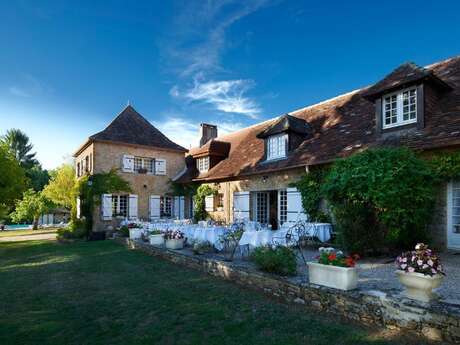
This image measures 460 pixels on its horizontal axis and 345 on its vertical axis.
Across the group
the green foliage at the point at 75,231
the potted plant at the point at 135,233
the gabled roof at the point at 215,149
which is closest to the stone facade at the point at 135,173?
the green foliage at the point at 75,231

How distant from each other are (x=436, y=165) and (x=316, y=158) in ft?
12.0

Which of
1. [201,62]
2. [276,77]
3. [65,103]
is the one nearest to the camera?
[201,62]

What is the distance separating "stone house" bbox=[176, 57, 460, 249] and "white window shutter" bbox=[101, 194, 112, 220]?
14.7 feet

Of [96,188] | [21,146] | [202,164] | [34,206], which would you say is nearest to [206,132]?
[202,164]

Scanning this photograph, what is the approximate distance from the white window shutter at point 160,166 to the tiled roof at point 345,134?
3.26 m

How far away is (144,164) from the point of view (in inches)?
738

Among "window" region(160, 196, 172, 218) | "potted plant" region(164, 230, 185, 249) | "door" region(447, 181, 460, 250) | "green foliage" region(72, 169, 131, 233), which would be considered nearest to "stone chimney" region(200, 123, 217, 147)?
"window" region(160, 196, 172, 218)

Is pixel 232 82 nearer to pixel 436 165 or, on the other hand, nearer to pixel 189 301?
pixel 436 165

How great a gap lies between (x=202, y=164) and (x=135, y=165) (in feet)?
13.5

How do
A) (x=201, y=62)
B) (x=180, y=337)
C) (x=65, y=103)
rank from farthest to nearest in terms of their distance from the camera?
(x=65, y=103)
(x=201, y=62)
(x=180, y=337)

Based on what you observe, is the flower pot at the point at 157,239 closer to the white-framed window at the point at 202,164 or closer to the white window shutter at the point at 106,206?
the white-framed window at the point at 202,164

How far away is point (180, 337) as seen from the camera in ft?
12.4

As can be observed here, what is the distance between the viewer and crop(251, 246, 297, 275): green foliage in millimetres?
5523

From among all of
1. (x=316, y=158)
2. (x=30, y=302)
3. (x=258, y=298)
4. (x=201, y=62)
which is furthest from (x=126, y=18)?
(x=258, y=298)
